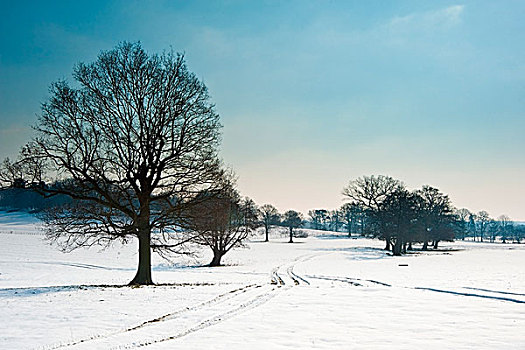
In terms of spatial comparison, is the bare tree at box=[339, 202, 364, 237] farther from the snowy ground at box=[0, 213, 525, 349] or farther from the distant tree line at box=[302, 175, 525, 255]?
the snowy ground at box=[0, 213, 525, 349]

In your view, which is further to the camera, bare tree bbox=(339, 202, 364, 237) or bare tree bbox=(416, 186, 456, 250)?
bare tree bbox=(339, 202, 364, 237)

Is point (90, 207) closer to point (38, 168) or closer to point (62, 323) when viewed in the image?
point (38, 168)

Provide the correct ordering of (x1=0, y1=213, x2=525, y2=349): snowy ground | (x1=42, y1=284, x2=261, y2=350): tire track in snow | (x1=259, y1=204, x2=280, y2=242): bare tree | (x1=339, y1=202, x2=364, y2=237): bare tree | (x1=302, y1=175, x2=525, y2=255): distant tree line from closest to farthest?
(x1=0, y1=213, x2=525, y2=349): snowy ground
(x1=42, y1=284, x2=261, y2=350): tire track in snow
(x1=302, y1=175, x2=525, y2=255): distant tree line
(x1=339, y1=202, x2=364, y2=237): bare tree
(x1=259, y1=204, x2=280, y2=242): bare tree

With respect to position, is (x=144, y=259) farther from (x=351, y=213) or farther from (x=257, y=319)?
(x=351, y=213)

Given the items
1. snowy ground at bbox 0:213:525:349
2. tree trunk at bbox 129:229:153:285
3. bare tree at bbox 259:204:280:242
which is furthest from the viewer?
bare tree at bbox 259:204:280:242

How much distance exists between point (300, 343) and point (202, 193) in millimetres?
11739

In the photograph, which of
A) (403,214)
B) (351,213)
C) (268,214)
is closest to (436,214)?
(403,214)

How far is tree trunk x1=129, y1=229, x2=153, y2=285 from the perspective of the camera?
19.4 meters

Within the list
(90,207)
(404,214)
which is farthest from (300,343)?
(404,214)

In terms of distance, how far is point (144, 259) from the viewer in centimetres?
1967

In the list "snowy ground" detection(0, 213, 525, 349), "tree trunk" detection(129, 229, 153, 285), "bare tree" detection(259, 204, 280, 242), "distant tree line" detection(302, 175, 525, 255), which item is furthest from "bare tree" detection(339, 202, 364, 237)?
"snowy ground" detection(0, 213, 525, 349)

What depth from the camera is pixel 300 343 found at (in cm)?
841

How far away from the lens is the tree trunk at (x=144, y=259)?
1936 cm

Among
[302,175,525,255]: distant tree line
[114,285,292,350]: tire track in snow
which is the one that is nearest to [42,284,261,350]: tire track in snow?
[114,285,292,350]: tire track in snow
